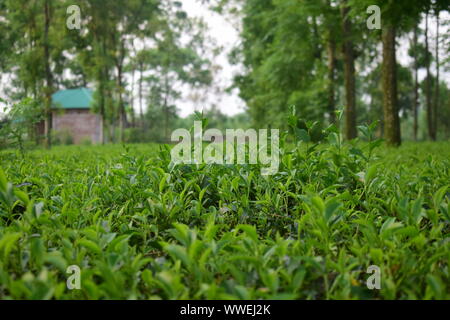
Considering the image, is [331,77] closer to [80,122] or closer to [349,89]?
[349,89]

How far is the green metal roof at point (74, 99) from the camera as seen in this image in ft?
132

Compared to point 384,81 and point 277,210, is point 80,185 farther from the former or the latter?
point 384,81

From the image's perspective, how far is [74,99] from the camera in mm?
41156

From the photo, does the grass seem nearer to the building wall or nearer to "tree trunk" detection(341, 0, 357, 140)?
"tree trunk" detection(341, 0, 357, 140)

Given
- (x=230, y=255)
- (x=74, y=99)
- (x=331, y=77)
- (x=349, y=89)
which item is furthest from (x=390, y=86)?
(x=74, y=99)

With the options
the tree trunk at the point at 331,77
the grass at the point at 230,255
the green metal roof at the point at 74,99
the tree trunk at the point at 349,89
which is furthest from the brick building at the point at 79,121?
the grass at the point at 230,255

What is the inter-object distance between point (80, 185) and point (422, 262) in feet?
7.38

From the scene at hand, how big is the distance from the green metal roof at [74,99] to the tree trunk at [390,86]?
35.8m

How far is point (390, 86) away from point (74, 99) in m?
38.9

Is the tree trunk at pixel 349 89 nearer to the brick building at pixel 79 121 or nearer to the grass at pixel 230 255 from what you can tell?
the grass at pixel 230 255

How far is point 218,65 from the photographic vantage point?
52594 millimetres

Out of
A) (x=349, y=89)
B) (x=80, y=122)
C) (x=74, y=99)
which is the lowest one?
(x=349, y=89)

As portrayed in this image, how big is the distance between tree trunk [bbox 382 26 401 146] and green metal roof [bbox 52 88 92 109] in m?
35.8
